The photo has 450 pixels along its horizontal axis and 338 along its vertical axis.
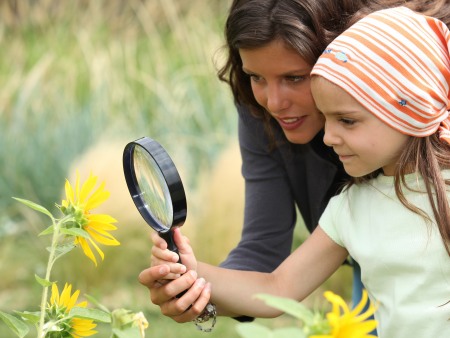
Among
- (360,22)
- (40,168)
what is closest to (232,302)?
(360,22)

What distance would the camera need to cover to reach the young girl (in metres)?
2.07

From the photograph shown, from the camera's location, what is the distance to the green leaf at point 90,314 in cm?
138

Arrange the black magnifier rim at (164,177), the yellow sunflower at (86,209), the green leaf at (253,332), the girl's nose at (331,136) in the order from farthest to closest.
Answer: the girl's nose at (331,136)
the black magnifier rim at (164,177)
the yellow sunflower at (86,209)
the green leaf at (253,332)

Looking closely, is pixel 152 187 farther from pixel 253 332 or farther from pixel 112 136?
pixel 112 136

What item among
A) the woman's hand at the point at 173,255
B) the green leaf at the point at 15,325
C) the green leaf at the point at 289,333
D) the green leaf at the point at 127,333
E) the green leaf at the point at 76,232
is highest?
the green leaf at the point at 289,333

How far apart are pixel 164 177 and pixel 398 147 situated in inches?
25.8

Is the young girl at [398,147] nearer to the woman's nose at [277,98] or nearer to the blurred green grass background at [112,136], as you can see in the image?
the woman's nose at [277,98]

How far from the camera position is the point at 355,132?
209 cm

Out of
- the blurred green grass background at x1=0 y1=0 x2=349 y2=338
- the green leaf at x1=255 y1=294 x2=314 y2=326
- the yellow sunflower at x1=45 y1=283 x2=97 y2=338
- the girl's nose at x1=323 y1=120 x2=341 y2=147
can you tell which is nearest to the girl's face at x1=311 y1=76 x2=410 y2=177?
the girl's nose at x1=323 y1=120 x2=341 y2=147

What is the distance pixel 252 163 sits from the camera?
297cm

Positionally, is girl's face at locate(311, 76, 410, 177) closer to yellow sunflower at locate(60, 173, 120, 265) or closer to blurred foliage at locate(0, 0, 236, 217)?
yellow sunflower at locate(60, 173, 120, 265)

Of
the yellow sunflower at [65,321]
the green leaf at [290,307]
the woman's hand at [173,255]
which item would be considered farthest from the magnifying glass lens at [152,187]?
the green leaf at [290,307]

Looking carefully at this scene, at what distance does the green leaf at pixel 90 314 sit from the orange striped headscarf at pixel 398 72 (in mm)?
918

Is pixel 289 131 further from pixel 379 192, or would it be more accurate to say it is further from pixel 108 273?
pixel 108 273
